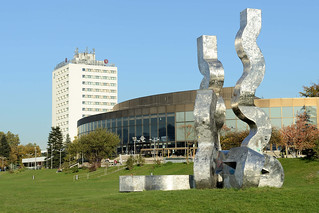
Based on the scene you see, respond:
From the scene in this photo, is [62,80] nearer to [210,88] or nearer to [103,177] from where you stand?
[103,177]

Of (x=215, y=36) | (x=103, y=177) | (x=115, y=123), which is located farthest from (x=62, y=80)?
(x=215, y=36)

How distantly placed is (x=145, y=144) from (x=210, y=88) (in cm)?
6011

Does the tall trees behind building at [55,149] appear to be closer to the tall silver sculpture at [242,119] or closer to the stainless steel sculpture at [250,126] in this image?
the tall silver sculpture at [242,119]

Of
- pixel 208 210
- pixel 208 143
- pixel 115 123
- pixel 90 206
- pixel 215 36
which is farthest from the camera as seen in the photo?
pixel 115 123

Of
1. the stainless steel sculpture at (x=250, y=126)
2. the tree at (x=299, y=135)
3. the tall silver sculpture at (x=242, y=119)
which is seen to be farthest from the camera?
the tree at (x=299, y=135)

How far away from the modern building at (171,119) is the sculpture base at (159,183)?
47.5m

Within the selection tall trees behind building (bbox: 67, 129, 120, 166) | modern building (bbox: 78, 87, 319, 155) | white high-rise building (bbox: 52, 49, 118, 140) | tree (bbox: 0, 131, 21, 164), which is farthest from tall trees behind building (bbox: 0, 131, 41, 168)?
tall trees behind building (bbox: 67, 129, 120, 166)

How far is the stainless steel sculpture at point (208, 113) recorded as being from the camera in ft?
70.4

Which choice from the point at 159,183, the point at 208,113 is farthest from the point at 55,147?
the point at 208,113

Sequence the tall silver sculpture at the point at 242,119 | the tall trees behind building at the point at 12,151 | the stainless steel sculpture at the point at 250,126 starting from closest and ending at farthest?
the stainless steel sculpture at the point at 250,126
the tall silver sculpture at the point at 242,119
the tall trees behind building at the point at 12,151

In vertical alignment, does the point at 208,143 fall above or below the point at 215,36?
below

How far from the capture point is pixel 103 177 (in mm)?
58156

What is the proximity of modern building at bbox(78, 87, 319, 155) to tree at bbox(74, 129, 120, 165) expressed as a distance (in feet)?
26.1

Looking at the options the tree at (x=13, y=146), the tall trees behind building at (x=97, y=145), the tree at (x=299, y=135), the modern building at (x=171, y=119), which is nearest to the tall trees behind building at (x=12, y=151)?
the tree at (x=13, y=146)
